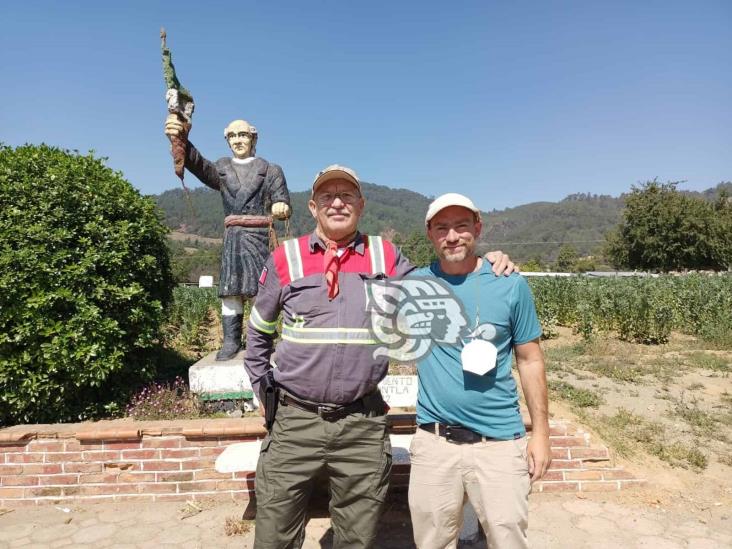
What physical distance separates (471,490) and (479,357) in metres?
0.59

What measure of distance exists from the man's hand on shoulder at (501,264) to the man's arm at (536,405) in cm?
34

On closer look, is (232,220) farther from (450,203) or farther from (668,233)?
(668,233)

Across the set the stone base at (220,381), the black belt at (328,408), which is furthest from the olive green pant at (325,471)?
the stone base at (220,381)

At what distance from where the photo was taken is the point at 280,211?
4066mm

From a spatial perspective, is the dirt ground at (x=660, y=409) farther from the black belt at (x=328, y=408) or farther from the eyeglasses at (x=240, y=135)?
the eyeglasses at (x=240, y=135)

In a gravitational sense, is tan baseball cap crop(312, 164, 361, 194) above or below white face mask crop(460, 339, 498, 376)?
above

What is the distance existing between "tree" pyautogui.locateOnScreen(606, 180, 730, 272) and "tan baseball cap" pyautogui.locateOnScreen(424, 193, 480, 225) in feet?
113

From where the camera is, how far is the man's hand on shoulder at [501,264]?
208 centimetres

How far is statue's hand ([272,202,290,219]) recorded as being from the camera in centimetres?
406

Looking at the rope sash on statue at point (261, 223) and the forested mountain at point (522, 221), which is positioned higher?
the forested mountain at point (522, 221)

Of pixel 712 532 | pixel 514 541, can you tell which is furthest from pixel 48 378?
pixel 712 532

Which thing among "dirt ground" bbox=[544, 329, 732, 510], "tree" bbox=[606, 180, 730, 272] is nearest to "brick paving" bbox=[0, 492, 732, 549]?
"dirt ground" bbox=[544, 329, 732, 510]

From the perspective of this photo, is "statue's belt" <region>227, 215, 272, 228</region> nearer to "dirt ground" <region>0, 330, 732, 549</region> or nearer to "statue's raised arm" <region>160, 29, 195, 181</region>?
"statue's raised arm" <region>160, 29, 195, 181</region>

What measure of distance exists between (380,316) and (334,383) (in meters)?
0.38
